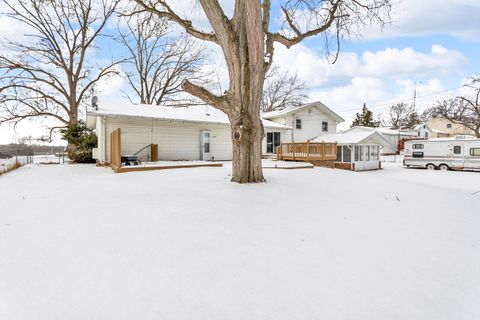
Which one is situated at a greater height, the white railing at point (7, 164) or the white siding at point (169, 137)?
the white siding at point (169, 137)

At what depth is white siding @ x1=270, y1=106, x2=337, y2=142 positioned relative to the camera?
65.8 feet

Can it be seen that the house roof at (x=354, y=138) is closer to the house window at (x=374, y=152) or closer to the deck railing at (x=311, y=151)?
the house window at (x=374, y=152)

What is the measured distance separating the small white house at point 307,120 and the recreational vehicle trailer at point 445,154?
634cm

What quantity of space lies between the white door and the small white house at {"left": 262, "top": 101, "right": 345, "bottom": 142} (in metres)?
7.45

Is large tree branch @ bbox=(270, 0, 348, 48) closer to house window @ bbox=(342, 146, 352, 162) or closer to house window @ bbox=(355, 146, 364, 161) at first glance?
house window @ bbox=(342, 146, 352, 162)

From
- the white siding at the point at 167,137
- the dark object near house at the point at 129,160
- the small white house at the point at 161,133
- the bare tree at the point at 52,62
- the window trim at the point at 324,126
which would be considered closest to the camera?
the dark object near house at the point at 129,160

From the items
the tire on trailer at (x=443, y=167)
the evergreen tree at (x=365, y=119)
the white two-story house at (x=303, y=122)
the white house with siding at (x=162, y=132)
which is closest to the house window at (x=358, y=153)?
the white two-story house at (x=303, y=122)

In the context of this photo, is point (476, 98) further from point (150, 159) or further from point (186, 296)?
point (186, 296)

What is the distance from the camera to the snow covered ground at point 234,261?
1762mm

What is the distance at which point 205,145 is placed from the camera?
1509 centimetres

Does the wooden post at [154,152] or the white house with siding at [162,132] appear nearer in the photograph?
the white house with siding at [162,132]

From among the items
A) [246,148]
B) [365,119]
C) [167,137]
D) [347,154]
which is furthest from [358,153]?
[365,119]

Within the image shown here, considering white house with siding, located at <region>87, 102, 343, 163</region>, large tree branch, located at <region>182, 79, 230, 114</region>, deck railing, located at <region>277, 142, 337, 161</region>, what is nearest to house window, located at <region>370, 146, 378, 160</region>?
deck railing, located at <region>277, 142, 337, 161</region>

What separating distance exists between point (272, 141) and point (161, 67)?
1271 centimetres
